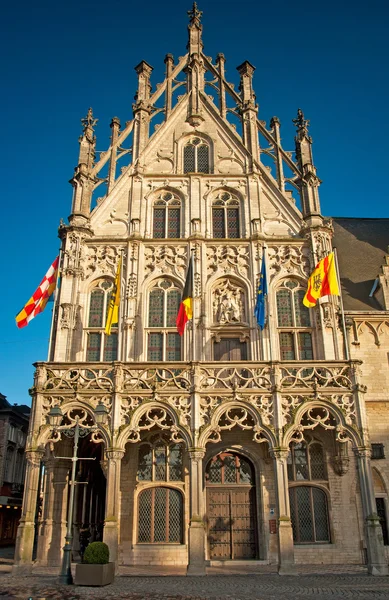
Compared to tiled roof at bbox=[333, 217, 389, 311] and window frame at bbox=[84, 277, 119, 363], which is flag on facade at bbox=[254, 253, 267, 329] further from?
window frame at bbox=[84, 277, 119, 363]

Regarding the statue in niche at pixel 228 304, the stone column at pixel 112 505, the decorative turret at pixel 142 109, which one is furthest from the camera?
the decorative turret at pixel 142 109

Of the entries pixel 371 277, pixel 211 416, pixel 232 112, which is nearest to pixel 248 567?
pixel 211 416

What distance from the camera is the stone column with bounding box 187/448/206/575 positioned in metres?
17.1

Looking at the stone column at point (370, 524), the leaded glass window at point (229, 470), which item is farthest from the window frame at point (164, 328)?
the stone column at point (370, 524)

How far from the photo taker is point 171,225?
86.2 feet

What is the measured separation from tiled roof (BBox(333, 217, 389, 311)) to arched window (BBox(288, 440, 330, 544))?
23.1 ft

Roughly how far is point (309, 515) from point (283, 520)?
12.4ft

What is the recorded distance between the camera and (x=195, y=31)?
31328mm

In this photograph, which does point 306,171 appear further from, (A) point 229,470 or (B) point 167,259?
(A) point 229,470

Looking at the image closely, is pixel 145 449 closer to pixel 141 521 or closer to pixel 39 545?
pixel 141 521

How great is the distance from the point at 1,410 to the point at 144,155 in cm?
2262

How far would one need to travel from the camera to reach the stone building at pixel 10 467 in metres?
37.8

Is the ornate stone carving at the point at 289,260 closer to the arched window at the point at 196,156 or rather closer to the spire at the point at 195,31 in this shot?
the arched window at the point at 196,156

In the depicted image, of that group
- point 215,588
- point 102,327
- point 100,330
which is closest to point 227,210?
point 102,327
